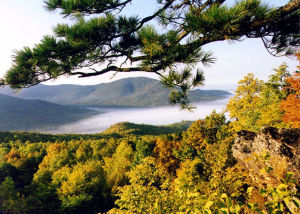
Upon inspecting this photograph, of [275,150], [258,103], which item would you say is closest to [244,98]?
[258,103]

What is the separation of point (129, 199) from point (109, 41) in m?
5.23

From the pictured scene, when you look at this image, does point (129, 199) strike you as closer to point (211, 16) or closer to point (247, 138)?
point (247, 138)

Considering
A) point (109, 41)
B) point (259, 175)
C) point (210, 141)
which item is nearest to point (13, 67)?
point (109, 41)

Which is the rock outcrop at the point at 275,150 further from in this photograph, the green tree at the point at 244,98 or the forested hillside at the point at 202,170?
the green tree at the point at 244,98

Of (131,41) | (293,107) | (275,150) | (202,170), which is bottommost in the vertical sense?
(202,170)

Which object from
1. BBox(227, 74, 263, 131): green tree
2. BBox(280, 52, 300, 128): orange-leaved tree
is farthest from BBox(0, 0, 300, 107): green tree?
BBox(227, 74, 263, 131): green tree

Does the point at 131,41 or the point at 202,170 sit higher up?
the point at 131,41

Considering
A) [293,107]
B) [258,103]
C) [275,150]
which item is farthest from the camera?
[258,103]

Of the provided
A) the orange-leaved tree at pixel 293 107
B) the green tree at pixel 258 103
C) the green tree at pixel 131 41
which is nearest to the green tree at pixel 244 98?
the green tree at pixel 258 103

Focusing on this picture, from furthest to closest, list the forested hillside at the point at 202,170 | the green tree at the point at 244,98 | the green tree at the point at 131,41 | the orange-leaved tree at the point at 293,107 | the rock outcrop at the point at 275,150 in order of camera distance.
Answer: the green tree at the point at 244,98
the orange-leaved tree at the point at 293,107
the forested hillside at the point at 202,170
the rock outcrop at the point at 275,150
the green tree at the point at 131,41

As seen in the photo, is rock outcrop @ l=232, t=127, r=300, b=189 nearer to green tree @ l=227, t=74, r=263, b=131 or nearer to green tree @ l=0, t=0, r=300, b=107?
green tree @ l=0, t=0, r=300, b=107

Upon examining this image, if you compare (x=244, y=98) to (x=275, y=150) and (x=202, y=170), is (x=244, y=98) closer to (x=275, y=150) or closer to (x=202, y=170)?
(x=202, y=170)

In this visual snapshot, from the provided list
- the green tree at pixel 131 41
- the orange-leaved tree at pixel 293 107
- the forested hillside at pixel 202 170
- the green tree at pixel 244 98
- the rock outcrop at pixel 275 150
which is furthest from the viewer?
the green tree at pixel 244 98

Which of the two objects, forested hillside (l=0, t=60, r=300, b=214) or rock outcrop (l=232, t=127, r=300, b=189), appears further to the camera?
forested hillside (l=0, t=60, r=300, b=214)
